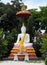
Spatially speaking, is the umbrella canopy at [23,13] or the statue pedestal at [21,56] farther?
the umbrella canopy at [23,13]

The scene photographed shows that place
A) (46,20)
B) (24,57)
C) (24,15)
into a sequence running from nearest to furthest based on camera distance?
(24,57) → (24,15) → (46,20)

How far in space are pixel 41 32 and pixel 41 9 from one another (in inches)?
107

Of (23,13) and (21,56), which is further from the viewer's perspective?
(23,13)


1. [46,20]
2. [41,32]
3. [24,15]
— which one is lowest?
[41,32]

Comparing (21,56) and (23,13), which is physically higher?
(23,13)

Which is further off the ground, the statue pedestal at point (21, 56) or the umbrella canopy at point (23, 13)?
the umbrella canopy at point (23, 13)

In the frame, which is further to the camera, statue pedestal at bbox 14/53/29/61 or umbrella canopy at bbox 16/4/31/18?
umbrella canopy at bbox 16/4/31/18

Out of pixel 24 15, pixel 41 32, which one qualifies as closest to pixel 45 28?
pixel 41 32

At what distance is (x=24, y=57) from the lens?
24172 mm

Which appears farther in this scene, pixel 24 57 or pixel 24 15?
pixel 24 15

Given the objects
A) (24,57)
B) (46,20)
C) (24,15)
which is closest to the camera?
(24,57)

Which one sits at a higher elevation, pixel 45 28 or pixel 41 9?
pixel 41 9

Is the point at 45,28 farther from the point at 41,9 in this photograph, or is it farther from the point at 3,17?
the point at 3,17

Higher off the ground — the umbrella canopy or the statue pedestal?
the umbrella canopy
